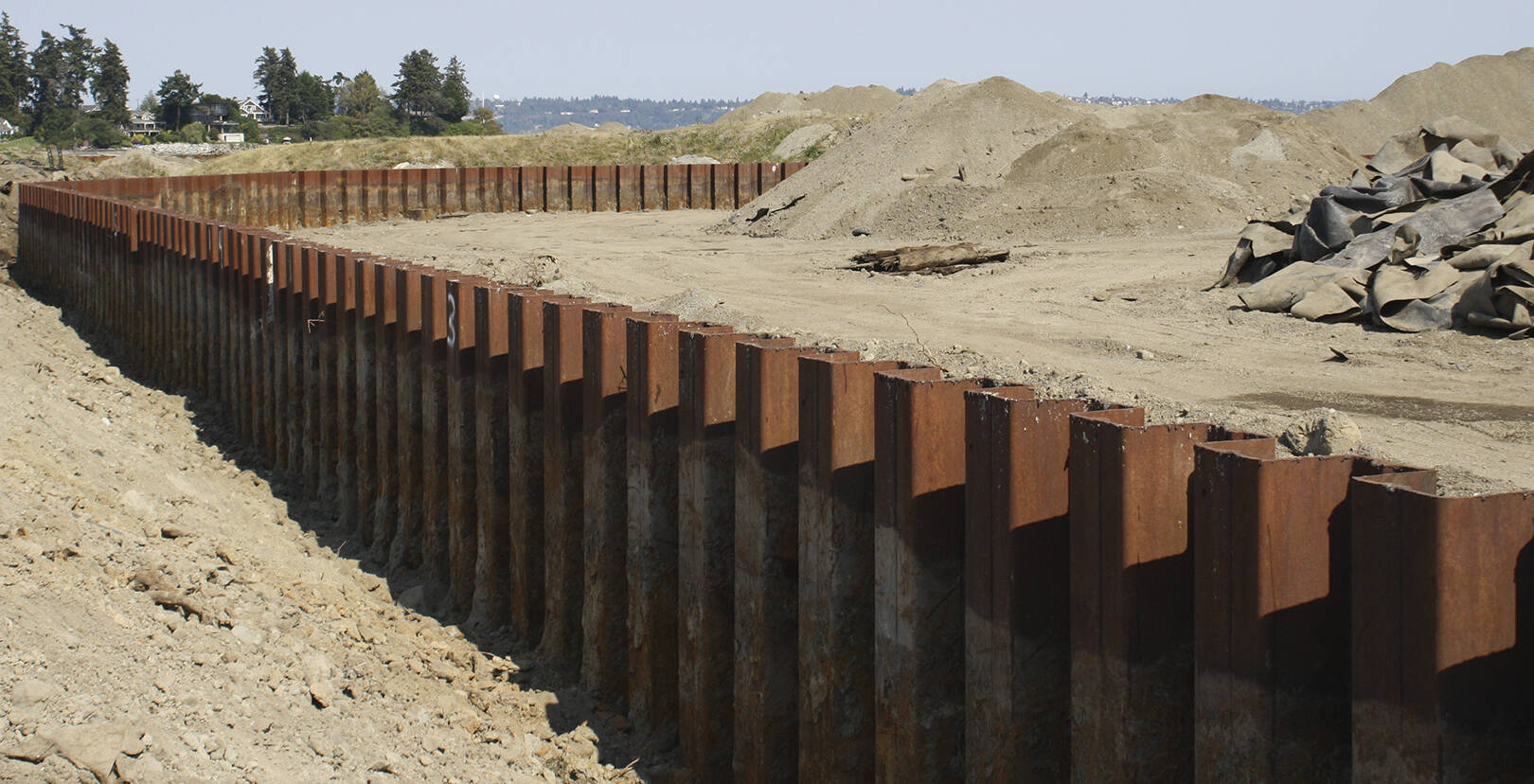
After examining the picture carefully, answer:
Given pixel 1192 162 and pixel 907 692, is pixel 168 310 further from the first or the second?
pixel 1192 162

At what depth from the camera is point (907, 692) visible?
4.59 meters

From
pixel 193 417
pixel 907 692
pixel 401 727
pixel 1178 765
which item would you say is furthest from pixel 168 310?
pixel 1178 765

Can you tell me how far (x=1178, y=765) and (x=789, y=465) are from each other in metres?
1.85

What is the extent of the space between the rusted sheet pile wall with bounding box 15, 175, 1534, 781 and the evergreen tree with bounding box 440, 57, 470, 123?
5353 inches

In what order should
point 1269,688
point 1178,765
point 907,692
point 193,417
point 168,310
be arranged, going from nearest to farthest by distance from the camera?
point 1269,688, point 1178,765, point 907,692, point 193,417, point 168,310

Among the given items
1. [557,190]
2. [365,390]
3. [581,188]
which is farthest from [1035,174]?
[365,390]

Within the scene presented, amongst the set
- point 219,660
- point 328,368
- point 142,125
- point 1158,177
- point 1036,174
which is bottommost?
point 219,660

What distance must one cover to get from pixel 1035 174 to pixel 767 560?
18.0 meters

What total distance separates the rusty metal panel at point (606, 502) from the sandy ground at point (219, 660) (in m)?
0.24

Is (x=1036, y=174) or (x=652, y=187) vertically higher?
(x=652, y=187)

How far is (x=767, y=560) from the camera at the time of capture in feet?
17.3

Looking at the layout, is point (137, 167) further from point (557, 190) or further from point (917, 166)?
point (917, 166)

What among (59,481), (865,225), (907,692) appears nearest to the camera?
(907,692)

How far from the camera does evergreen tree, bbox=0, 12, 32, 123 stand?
154 meters
